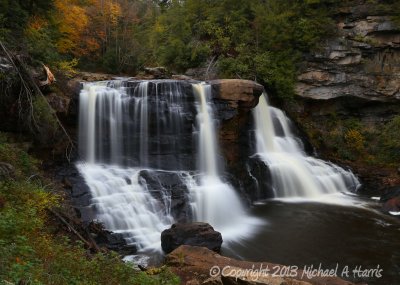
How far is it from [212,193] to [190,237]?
3.03 meters

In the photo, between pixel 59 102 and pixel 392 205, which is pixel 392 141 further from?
pixel 59 102

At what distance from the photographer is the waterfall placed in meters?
14.8

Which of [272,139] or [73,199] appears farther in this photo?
[272,139]

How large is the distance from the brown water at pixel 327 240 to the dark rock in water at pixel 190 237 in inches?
19.7

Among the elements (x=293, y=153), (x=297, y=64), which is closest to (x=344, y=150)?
(x=293, y=153)

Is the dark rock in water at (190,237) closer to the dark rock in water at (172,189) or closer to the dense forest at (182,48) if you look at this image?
the dark rock in water at (172,189)

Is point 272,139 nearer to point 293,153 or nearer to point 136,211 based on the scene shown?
point 293,153

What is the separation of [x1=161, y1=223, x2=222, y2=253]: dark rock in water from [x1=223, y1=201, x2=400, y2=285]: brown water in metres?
0.50

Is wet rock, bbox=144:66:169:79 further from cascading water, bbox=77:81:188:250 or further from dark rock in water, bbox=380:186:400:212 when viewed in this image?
dark rock in water, bbox=380:186:400:212

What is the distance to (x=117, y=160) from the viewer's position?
42.1 feet

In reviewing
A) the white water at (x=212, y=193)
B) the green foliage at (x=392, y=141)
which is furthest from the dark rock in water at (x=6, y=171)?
the green foliage at (x=392, y=141)

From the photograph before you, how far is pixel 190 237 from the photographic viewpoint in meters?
9.16

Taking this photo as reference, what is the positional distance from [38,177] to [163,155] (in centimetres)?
475

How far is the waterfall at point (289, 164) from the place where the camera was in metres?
14.8
